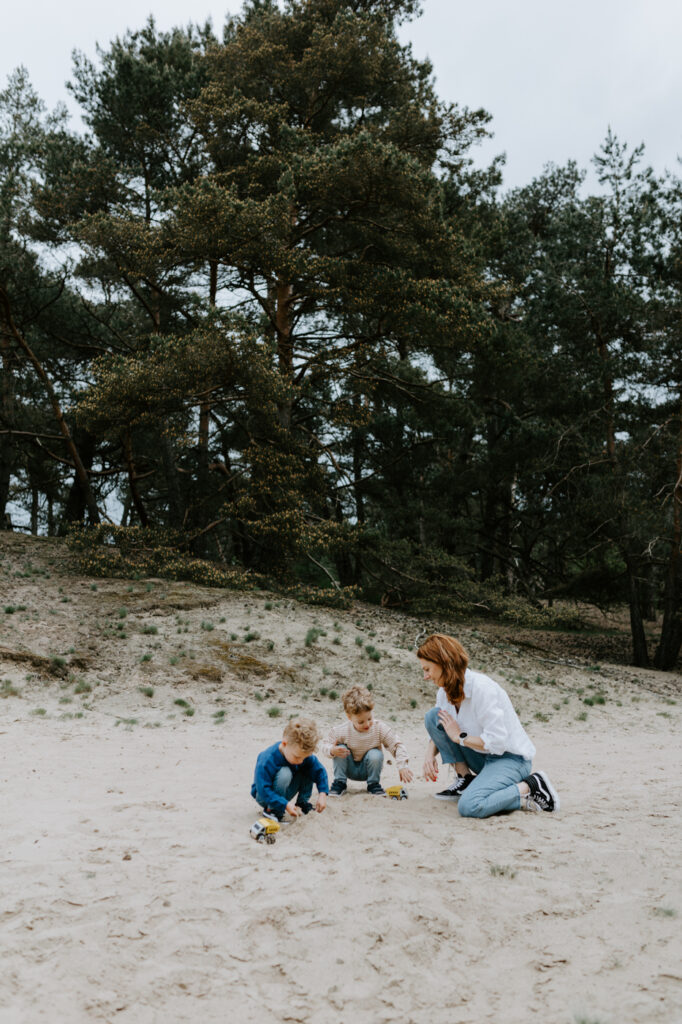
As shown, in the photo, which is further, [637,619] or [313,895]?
[637,619]

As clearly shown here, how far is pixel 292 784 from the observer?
4.53 meters

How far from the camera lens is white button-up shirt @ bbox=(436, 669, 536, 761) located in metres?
4.60

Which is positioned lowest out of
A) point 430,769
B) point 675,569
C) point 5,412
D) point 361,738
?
point 430,769

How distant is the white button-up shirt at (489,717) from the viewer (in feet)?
15.1

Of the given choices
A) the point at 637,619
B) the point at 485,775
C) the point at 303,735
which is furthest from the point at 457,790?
the point at 637,619

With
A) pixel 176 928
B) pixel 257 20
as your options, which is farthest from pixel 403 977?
pixel 257 20

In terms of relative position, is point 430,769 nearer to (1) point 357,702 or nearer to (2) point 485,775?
(2) point 485,775

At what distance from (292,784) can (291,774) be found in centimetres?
10

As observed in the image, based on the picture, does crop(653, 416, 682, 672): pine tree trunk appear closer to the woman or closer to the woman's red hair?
the woman

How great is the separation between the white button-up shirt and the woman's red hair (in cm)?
8

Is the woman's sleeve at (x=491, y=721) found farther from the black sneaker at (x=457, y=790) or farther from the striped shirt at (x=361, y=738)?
the striped shirt at (x=361, y=738)

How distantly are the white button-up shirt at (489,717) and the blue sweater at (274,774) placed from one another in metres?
0.94

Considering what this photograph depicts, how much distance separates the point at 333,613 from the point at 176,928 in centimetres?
1046

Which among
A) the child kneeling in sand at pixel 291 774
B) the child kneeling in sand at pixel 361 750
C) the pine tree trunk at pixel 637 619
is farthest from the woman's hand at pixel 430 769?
the pine tree trunk at pixel 637 619
